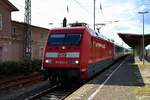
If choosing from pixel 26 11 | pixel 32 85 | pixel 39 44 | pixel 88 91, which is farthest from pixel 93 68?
pixel 39 44

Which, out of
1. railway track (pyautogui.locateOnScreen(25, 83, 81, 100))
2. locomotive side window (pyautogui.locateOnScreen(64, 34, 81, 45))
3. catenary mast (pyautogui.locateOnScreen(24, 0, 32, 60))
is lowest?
railway track (pyautogui.locateOnScreen(25, 83, 81, 100))

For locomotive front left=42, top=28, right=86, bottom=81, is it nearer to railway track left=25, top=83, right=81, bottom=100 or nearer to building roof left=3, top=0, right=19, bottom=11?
railway track left=25, top=83, right=81, bottom=100

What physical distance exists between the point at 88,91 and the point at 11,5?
24604 millimetres

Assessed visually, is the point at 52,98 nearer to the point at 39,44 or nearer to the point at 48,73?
the point at 48,73

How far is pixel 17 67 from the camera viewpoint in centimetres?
2456

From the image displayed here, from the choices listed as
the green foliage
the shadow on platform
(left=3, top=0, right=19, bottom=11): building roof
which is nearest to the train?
the shadow on platform

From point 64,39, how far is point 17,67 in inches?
310

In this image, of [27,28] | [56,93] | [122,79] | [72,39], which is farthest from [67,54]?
[27,28]

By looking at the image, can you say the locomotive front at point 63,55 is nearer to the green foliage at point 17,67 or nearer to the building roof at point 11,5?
the green foliage at point 17,67

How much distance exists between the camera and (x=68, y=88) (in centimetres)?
1823

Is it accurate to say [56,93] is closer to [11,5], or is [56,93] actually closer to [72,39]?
[72,39]

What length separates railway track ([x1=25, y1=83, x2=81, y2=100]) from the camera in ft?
48.6

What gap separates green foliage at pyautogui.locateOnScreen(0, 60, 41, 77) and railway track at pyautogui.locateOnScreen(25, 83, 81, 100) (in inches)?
197

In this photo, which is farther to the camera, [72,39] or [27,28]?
[27,28]
